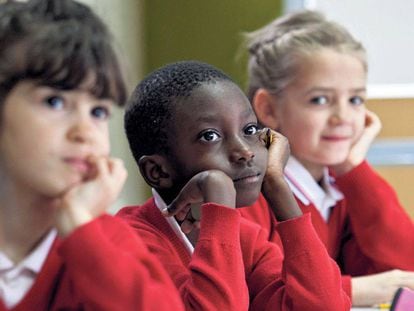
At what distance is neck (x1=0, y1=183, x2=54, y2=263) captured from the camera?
0.77 meters

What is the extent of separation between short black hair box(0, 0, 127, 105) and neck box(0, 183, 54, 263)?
10 centimetres

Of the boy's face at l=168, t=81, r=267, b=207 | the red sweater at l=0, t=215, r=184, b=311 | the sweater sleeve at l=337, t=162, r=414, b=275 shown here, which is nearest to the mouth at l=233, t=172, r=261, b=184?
the boy's face at l=168, t=81, r=267, b=207

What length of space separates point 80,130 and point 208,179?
195mm

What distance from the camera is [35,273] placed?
30.3 inches

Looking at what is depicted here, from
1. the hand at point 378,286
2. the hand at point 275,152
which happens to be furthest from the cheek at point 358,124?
the hand at point 275,152

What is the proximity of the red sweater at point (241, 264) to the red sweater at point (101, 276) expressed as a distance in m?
0.09

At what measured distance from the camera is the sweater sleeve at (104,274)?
0.72 meters

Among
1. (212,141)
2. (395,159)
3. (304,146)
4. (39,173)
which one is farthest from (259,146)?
(395,159)

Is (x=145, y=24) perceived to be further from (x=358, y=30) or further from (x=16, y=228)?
(x=16, y=228)

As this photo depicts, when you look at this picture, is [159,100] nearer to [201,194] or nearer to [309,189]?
[201,194]

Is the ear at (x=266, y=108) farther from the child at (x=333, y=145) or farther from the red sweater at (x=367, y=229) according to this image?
the red sweater at (x=367, y=229)

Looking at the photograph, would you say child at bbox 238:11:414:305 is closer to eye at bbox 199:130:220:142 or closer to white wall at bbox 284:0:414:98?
eye at bbox 199:130:220:142

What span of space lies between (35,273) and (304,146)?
684 mm

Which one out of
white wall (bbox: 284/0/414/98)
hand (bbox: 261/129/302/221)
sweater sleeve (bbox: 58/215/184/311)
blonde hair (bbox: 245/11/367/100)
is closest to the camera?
sweater sleeve (bbox: 58/215/184/311)
